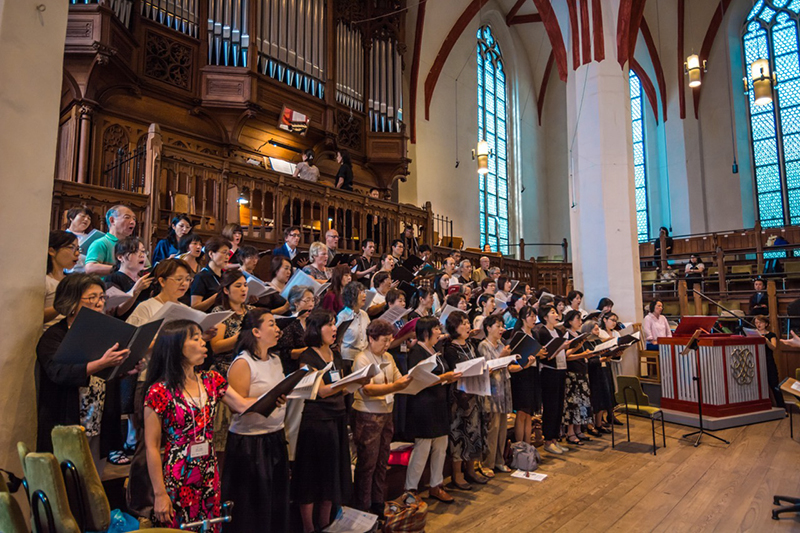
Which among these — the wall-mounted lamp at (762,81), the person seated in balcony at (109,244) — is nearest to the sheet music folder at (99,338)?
the person seated in balcony at (109,244)

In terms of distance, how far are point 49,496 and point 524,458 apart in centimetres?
367

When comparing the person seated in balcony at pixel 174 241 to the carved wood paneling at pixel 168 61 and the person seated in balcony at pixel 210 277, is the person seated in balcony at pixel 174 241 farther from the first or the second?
the carved wood paneling at pixel 168 61

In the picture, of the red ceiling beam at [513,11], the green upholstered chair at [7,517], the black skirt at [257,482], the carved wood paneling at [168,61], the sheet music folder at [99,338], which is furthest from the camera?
the red ceiling beam at [513,11]

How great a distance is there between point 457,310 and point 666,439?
3.20 meters

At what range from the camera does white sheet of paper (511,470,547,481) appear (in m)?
4.29

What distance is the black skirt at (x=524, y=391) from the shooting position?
471 centimetres

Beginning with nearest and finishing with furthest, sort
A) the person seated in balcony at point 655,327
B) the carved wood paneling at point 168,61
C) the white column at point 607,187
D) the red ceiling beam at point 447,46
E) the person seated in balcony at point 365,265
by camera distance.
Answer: the person seated in balcony at point 365,265 < the carved wood paneling at point 168,61 < the person seated in balcony at point 655,327 < the white column at point 607,187 < the red ceiling beam at point 447,46

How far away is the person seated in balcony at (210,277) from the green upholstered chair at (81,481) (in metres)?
1.47

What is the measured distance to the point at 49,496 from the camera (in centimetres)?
162

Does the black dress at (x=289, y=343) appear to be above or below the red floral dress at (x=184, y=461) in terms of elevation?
above

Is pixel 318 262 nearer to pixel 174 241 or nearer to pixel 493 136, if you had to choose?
pixel 174 241

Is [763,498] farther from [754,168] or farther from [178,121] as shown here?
[754,168]

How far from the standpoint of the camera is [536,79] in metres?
16.5

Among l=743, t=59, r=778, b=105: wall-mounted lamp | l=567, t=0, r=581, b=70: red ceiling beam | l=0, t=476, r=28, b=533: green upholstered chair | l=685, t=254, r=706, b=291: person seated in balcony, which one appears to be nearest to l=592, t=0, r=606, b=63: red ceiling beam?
l=567, t=0, r=581, b=70: red ceiling beam
